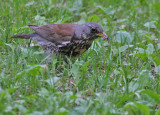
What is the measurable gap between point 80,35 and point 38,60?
841 millimetres

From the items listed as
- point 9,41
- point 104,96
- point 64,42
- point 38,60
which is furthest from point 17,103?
point 9,41

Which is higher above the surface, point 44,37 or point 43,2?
point 43,2

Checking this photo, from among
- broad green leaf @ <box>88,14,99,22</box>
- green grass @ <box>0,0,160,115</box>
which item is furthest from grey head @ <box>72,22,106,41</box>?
broad green leaf @ <box>88,14,99,22</box>

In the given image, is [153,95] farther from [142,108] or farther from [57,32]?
[57,32]

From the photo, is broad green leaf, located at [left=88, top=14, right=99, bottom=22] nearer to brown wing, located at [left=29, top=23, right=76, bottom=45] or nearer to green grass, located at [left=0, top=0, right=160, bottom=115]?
green grass, located at [left=0, top=0, right=160, bottom=115]

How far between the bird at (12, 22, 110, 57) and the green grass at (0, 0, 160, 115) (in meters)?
0.16

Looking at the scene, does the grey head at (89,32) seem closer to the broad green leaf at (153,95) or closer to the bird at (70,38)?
the bird at (70,38)

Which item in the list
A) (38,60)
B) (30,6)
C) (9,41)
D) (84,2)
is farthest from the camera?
(84,2)

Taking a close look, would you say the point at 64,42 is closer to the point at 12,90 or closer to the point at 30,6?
the point at 12,90

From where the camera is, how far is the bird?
17.9ft

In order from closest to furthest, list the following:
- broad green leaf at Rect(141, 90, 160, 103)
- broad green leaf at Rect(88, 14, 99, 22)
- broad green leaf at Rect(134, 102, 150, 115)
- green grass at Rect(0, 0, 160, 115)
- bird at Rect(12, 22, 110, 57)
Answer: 1. broad green leaf at Rect(134, 102, 150, 115)
2. green grass at Rect(0, 0, 160, 115)
3. broad green leaf at Rect(141, 90, 160, 103)
4. bird at Rect(12, 22, 110, 57)
5. broad green leaf at Rect(88, 14, 99, 22)

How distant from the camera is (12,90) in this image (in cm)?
393

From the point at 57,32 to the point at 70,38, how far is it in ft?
0.98

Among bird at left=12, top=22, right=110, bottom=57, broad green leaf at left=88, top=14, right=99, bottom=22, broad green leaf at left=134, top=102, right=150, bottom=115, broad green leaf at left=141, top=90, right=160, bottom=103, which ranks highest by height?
broad green leaf at left=88, top=14, right=99, bottom=22
